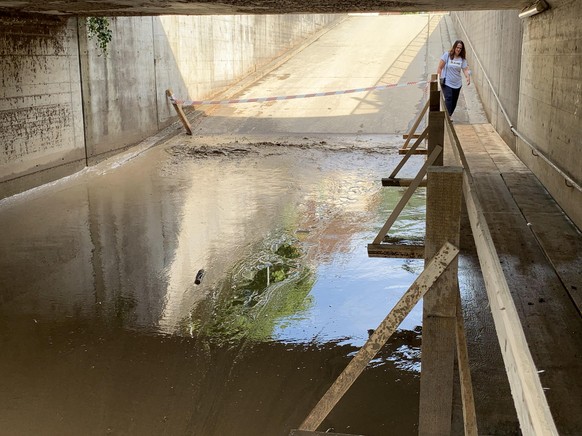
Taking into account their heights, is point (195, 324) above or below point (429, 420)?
below

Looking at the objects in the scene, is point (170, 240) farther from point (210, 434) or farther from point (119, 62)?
point (119, 62)

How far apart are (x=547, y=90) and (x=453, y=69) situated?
3.26 m

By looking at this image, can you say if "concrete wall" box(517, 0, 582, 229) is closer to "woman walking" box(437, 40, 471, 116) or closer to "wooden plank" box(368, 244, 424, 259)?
"woman walking" box(437, 40, 471, 116)

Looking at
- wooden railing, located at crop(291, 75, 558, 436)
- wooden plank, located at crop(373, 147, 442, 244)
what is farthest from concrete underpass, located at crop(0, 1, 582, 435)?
wooden plank, located at crop(373, 147, 442, 244)

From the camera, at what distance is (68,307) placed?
6398 millimetres

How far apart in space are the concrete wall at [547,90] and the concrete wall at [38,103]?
812 cm

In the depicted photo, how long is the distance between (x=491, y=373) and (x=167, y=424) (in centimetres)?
207

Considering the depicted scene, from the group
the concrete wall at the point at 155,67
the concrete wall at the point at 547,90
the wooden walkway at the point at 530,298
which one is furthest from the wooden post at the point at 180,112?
the wooden walkway at the point at 530,298

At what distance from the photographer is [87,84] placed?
13.3m

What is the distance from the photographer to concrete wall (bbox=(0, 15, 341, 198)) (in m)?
11.1

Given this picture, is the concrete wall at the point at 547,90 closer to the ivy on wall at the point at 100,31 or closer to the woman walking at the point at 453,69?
the woman walking at the point at 453,69

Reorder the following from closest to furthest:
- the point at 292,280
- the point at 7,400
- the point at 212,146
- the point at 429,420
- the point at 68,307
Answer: the point at 429,420 < the point at 7,400 < the point at 68,307 < the point at 292,280 < the point at 212,146

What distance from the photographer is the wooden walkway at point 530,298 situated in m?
3.83

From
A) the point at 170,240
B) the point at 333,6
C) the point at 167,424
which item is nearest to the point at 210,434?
the point at 167,424
